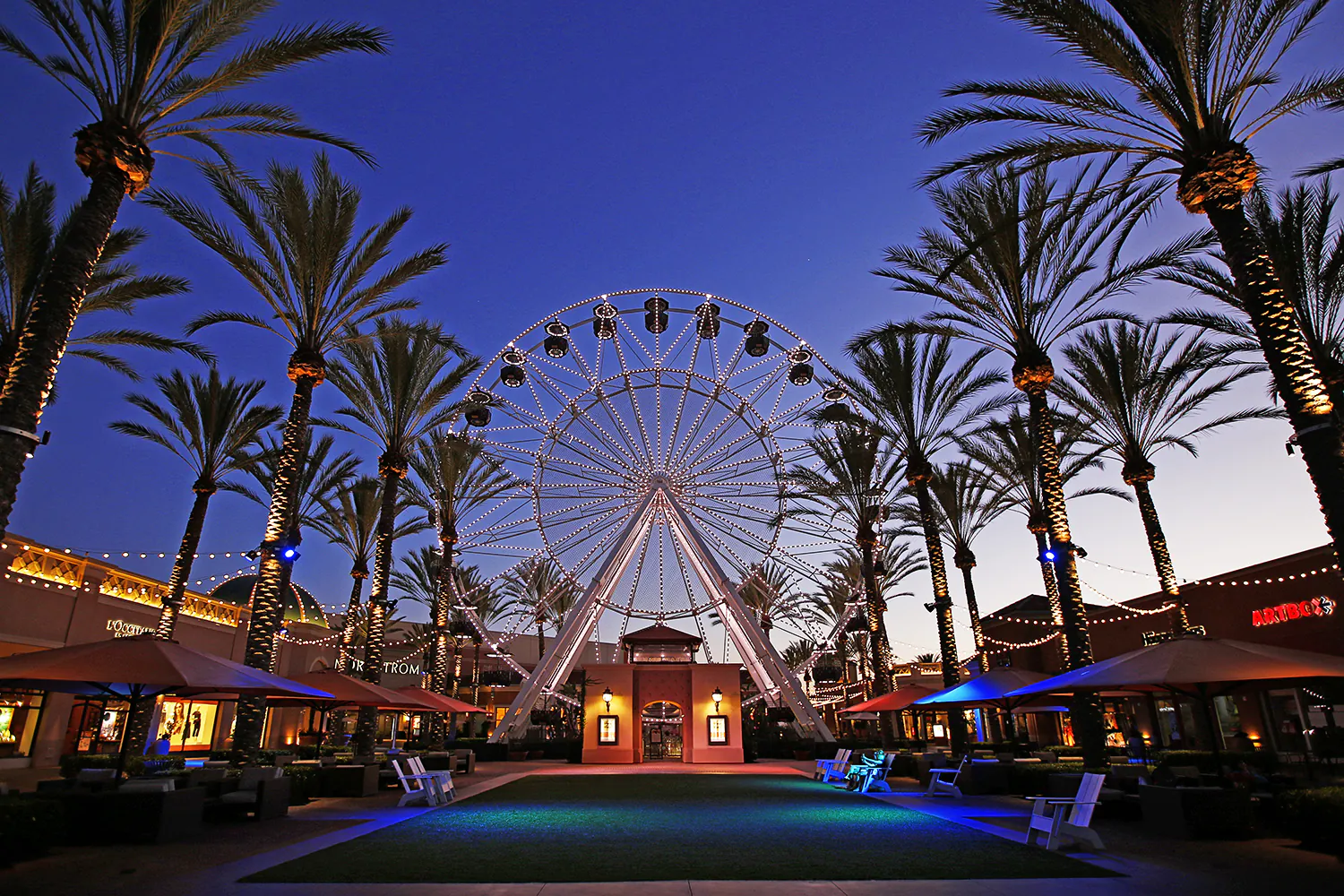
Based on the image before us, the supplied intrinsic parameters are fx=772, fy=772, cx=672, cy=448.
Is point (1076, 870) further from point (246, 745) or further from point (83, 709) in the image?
point (83, 709)

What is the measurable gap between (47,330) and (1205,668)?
16185 millimetres

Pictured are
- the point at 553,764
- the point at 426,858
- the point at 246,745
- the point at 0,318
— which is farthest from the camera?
the point at 553,764

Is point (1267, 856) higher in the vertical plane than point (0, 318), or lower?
lower

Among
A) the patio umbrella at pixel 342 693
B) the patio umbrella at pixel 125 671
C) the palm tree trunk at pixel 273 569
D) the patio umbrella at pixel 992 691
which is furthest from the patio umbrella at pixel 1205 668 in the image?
the palm tree trunk at pixel 273 569

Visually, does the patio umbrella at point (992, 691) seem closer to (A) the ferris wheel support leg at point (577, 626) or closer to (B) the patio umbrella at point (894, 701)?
(B) the patio umbrella at point (894, 701)

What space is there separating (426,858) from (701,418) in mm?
21232

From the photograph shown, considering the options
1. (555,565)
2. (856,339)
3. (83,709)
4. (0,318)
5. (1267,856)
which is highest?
(856,339)

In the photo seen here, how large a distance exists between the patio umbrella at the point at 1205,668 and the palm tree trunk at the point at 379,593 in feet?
59.3

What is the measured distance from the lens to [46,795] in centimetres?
959

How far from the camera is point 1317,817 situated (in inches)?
339

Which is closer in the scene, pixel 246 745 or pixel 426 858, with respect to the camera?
pixel 426 858

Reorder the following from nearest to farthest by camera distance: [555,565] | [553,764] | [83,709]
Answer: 1. [83,709]
2. [555,565]
3. [553,764]

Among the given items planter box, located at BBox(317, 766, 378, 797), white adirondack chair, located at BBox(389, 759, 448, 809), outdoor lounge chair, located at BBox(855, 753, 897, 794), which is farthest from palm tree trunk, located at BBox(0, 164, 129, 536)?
outdoor lounge chair, located at BBox(855, 753, 897, 794)

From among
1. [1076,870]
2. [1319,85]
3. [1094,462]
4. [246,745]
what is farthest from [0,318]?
[1094,462]
